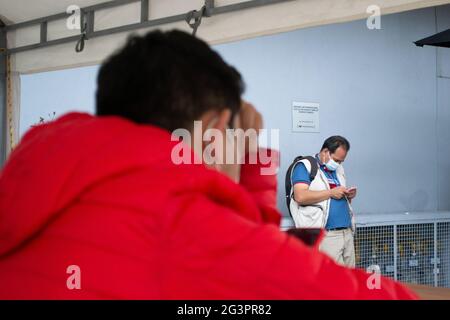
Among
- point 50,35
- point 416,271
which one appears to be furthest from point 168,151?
point 416,271

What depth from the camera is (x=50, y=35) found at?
319cm

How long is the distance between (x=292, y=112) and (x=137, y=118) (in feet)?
14.7

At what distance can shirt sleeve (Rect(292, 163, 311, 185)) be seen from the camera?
4.17 meters

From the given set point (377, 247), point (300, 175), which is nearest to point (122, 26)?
point (300, 175)

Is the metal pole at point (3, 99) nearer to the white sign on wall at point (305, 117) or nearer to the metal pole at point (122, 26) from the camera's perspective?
the metal pole at point (122, 26)

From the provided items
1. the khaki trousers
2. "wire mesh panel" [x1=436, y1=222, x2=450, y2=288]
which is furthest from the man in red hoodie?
"wire mesh panel" [x1=436, y1=222, x2=450, y2=288]

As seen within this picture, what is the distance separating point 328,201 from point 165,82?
362 centimetres

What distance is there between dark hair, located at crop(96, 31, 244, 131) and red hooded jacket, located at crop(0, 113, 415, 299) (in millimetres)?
58

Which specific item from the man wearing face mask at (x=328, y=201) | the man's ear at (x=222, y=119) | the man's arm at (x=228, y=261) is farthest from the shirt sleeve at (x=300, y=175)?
the man's arm at (x=228, y=261)

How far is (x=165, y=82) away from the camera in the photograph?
72 centimetres

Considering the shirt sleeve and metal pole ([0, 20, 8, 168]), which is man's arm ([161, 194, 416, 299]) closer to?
metal pole ([0, 20, 8, 168])

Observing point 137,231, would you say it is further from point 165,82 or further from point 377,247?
point 377,247

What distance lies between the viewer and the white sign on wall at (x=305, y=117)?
5160 millimetres

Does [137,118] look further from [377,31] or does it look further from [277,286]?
[377,31]
